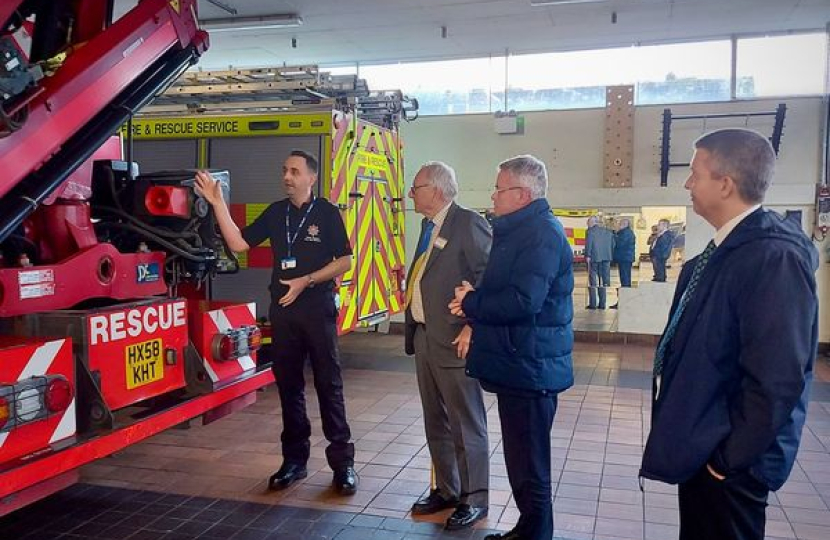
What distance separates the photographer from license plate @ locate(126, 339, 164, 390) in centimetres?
305

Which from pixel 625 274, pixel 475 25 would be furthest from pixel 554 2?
pixel 625 274

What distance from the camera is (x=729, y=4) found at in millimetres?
7785

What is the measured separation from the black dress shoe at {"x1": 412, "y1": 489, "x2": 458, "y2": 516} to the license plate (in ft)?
4.95

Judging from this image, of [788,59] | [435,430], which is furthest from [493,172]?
[435,430]

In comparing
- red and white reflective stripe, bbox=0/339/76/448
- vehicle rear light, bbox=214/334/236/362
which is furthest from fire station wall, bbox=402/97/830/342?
red and white reflective stripe, bbox=0/339/76/448

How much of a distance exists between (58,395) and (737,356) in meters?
2.20

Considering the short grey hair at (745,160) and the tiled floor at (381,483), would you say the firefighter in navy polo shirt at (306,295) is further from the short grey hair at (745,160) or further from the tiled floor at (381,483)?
the short grey hair at (745,160)

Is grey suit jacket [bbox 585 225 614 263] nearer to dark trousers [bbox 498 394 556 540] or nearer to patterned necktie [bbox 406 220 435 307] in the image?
patterned necktie [bbox 406 220 435 307]

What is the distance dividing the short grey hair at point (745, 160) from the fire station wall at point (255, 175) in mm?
4074

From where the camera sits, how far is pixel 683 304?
2197mm

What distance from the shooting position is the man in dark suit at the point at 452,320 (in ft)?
12.1

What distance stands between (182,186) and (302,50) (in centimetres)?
664

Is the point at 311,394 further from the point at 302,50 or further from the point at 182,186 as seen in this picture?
the point at 302,50

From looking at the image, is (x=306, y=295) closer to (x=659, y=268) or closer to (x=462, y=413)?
(x=462, y=413)
